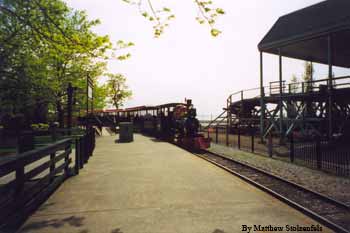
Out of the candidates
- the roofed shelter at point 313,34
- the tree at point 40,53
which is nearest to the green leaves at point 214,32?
the tree at point 40,53

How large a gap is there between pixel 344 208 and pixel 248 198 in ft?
6.06

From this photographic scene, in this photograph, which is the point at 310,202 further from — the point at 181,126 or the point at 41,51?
the point at 41,51

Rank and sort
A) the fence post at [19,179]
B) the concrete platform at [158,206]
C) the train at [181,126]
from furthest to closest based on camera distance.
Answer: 1. the train at [181,126]
2. the fence post at [19,179]
3. the concrete platform at [158,206]

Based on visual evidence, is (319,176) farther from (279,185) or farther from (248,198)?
(248,198)

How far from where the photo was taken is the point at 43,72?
17438 millimetres

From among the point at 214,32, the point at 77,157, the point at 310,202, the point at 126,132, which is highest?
the point at 214,32

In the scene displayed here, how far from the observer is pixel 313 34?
1630 centimetres

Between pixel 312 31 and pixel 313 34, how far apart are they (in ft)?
0.66

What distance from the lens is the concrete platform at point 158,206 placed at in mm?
4230

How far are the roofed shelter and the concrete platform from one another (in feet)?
41.1

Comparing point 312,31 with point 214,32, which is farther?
point 312,31

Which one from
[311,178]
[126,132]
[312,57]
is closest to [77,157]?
[311,178]

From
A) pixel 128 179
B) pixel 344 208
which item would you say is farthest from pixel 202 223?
pixel 128 179

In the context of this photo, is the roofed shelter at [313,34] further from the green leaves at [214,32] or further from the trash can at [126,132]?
the green leaves at [214,32]
